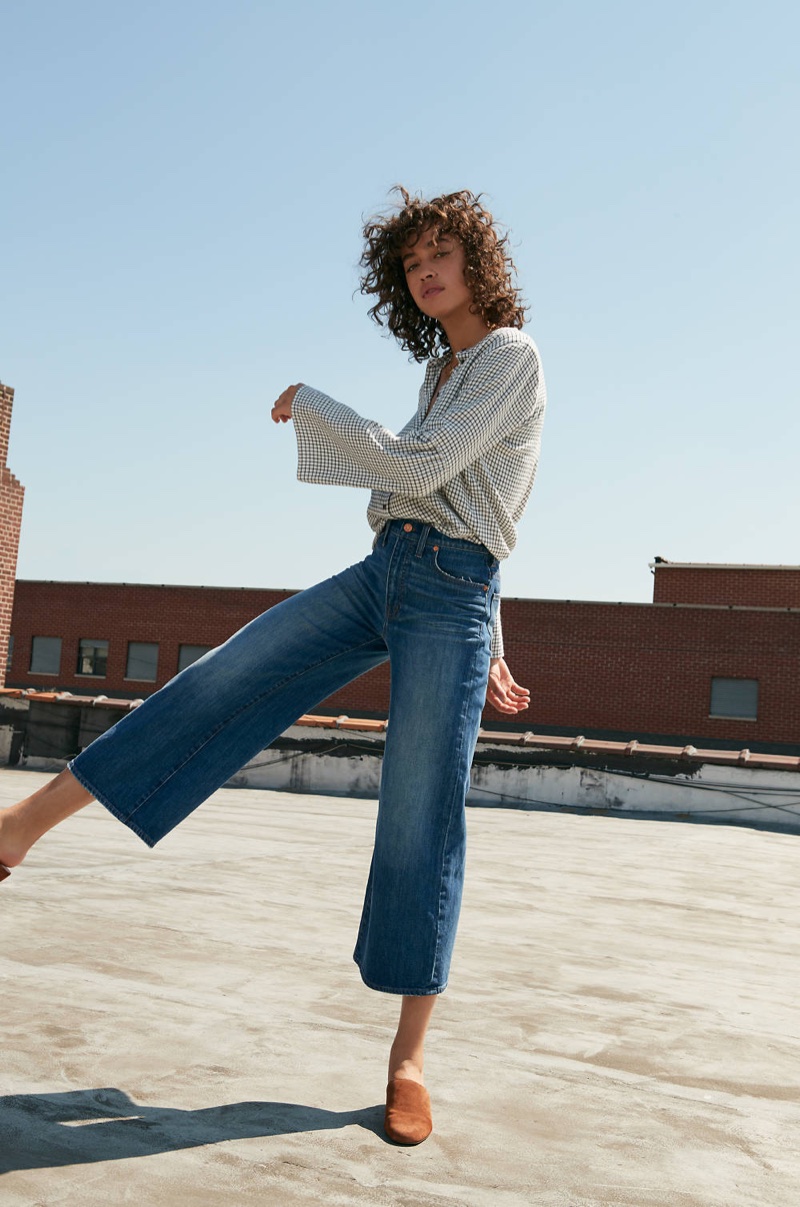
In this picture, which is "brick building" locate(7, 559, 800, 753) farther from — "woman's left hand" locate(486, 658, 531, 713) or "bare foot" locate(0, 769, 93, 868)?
"bare foot" locate(0, 769, 93, 868)

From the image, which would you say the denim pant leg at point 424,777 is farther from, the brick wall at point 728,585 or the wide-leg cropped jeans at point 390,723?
the brick wall at point 728,585

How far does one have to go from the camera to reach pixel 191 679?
2025 mm

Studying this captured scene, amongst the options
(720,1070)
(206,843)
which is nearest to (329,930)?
(720,1070)

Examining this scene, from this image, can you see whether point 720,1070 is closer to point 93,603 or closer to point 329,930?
point 329,930

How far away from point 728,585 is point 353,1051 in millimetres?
31463

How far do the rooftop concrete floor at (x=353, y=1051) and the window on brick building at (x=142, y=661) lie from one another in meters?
31.1

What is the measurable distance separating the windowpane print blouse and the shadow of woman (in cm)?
107

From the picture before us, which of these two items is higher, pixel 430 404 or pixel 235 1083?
pixel 430 404

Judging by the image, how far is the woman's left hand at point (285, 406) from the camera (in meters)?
2.07

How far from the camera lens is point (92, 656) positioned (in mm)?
35844

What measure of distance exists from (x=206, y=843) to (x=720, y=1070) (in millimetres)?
3939

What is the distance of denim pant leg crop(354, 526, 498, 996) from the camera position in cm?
194

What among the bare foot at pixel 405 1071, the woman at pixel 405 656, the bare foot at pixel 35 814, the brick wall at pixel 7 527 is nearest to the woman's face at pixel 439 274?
the woman at pixel 405 656

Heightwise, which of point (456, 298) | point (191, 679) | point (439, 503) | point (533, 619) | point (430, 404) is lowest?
point (191, 679)
